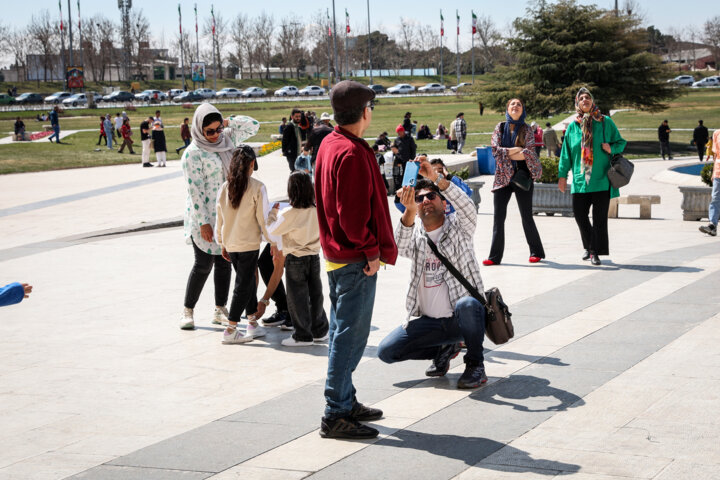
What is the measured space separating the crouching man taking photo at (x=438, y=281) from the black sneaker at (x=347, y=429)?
97 centimetres

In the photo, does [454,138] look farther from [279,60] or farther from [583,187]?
[279,60]

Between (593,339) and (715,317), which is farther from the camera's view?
(715,317)

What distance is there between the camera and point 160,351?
6598 mm

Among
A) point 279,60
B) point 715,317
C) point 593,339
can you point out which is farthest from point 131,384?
point 279,60

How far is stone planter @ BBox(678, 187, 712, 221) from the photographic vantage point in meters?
13.4

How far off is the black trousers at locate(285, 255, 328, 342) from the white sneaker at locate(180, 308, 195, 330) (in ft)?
3.21

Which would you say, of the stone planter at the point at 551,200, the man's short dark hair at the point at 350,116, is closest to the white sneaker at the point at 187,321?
the man's short dark hair at the point at 350,116

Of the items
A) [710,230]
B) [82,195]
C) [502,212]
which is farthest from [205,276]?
[82,195]

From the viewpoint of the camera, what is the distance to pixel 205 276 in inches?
292

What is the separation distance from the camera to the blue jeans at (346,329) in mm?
4504

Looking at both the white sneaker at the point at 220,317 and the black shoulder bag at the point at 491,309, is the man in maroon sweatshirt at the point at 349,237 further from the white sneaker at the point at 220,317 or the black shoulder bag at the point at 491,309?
the white sneaker at the point at 220,317

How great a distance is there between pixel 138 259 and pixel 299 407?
6.42 metres

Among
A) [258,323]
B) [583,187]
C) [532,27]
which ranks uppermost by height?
[532,27]

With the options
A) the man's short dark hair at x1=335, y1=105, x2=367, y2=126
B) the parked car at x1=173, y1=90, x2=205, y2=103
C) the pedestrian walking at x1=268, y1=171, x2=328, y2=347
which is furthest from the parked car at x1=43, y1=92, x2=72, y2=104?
the man's short dark hair at x1=335, y1=105, x2=367, y2=126
